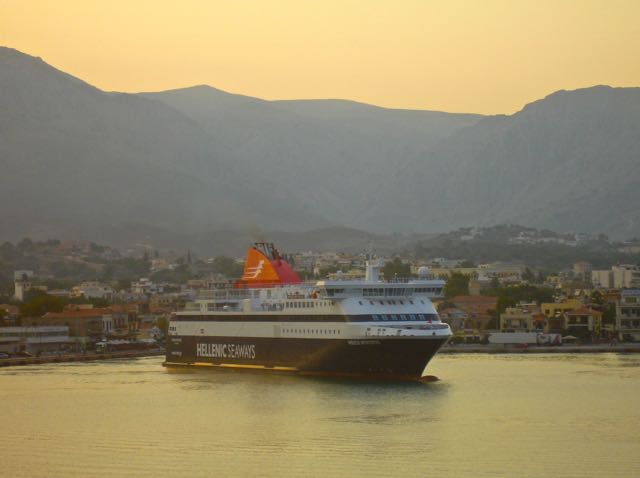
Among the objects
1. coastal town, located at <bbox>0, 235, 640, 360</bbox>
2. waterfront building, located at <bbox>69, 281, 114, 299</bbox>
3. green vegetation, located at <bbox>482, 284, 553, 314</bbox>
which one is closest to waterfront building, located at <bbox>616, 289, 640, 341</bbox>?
coastal town, located at <bbox>0, 235, 640, 360</bbox>

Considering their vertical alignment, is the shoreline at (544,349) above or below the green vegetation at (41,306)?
below

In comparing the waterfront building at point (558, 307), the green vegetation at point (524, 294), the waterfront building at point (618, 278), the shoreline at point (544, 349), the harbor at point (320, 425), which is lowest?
the harbor at point (320, 425)

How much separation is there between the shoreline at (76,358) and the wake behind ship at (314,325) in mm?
13309

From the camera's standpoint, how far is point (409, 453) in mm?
49938

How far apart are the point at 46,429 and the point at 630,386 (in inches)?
1040

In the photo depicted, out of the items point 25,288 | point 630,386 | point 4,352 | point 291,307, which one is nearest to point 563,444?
point 630,386

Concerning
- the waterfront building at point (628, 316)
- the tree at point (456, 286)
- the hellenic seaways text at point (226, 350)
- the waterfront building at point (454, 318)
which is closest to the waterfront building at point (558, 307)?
the waterfront building at point (628, 316)

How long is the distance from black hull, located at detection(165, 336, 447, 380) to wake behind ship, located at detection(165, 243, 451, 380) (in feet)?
0.14

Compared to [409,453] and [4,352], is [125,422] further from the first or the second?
[4,352]

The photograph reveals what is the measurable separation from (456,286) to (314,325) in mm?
82456

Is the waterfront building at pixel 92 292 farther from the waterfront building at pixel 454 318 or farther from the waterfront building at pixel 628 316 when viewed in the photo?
the waterfront building at pixel 628 316

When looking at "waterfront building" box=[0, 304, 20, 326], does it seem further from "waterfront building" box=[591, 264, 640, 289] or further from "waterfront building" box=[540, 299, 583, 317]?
"waterfront building" box=[591, 264, 640, 289]

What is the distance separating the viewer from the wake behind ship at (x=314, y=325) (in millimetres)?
71625

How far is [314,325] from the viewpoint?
7531 centimetres
